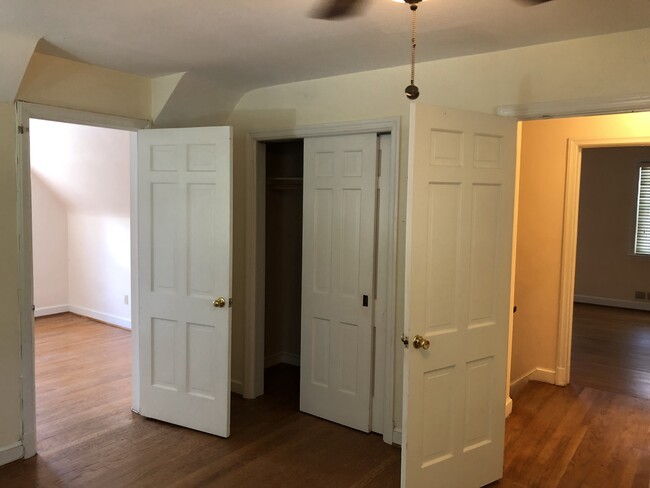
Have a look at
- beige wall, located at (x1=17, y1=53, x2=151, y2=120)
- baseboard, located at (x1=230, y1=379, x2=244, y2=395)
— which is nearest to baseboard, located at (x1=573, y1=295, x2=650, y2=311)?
baseboard, located at (x1=230, y1=379, x2=244, y2=395)

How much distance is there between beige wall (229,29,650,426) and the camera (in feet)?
8.29

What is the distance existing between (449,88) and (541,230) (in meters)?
1.99

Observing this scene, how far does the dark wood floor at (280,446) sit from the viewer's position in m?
2.96

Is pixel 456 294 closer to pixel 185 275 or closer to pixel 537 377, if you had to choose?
pixel 185 275

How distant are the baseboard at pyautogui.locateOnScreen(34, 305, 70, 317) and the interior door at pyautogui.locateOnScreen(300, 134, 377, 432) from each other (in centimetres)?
429

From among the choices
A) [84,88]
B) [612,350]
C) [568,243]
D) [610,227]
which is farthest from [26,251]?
[610,227]

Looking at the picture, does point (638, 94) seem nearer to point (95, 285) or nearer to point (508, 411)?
point (508, 411)

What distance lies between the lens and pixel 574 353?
5.53 m

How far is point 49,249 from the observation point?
21.7 ft

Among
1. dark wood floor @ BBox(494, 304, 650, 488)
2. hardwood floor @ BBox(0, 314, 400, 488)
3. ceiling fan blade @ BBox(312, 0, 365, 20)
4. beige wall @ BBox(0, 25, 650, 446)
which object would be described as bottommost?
hardwood floor @ BBox(0, 314, 400, 488)

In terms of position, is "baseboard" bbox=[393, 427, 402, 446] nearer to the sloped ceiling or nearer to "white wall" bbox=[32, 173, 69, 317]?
the sloped ceiling

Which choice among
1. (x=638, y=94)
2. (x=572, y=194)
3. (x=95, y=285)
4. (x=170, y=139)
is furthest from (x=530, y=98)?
(x=95, y=285)

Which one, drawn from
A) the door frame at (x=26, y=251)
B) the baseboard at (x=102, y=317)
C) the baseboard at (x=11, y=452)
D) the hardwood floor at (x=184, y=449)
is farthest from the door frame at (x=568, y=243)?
the baseboard at (x=102, y=317)

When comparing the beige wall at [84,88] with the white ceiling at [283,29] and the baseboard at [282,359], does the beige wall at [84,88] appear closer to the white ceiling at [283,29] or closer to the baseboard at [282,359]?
the white ceiling at [283,29]
